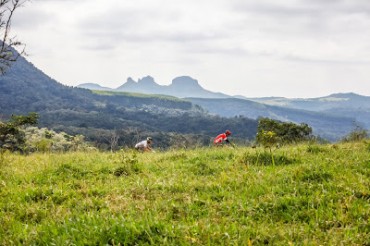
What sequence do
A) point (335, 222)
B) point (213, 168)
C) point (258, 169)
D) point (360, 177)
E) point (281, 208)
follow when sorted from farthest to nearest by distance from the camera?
point (213, 168)
point (258, 169)
point (360, 177)
point (281, 208)
point (335, 222)

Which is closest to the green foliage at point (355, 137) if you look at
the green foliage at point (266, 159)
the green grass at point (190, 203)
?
the green grass at point (190, 203)

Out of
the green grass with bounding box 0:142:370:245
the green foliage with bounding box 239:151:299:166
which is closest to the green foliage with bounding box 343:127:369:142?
the green grass with bounding box 0:142:370:245

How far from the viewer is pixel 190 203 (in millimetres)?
7195

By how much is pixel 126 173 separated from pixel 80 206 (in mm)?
3197

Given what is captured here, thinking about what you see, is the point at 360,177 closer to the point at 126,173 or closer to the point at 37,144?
the point at 126,173

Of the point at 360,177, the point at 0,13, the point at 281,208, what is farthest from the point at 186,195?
the point at 0,13

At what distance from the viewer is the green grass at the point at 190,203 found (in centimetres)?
547

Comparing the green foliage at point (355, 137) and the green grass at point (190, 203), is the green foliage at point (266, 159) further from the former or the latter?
the green foliage at point (355, 137)

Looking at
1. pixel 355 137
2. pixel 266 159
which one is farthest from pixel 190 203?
pixel 355 137

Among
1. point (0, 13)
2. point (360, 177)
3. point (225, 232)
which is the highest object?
point (0, 13)

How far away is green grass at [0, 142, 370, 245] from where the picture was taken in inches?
215

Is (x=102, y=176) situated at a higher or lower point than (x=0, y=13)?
lower

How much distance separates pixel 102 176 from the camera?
10.3 meters

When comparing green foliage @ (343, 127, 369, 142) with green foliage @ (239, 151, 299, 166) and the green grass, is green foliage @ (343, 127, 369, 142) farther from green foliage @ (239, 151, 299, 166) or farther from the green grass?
green foliage @ (239, 151, 299, 166)
